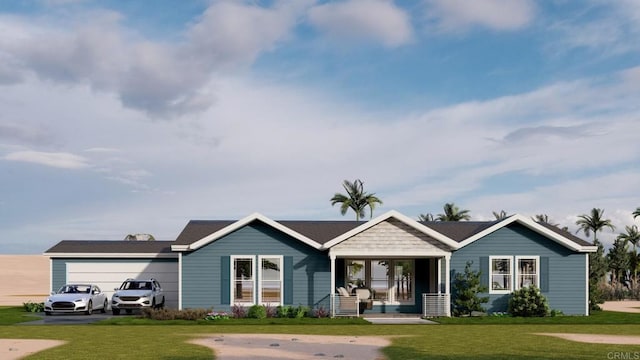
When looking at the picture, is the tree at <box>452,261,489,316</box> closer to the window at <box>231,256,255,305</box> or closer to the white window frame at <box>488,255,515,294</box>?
the white window frame at <box>488,255,515,294</box>

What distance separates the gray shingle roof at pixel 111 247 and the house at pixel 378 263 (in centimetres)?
324

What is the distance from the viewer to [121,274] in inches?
1419

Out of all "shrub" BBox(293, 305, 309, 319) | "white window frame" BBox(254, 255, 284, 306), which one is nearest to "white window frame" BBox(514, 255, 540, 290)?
"shrub" BBox(293, 305, 309, 319)

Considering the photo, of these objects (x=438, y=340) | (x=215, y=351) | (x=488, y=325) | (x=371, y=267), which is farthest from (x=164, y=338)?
(x=371, y=267)

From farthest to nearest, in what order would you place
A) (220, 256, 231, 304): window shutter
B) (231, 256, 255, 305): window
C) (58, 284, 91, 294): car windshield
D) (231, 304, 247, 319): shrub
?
(58, 284, 91, 294): car windshield, (231, 256, 255, 305): window, (220, 256, 231, 304): window shutter, (231, 304, 247, 319): shrub

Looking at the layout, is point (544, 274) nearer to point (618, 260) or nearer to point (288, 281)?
point (288, 281)

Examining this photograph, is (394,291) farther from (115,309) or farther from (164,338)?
(164,338)

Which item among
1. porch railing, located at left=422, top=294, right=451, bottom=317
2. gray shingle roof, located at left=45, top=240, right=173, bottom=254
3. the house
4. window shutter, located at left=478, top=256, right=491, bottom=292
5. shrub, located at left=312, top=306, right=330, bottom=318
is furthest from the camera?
gray shingle roof, located at left=45, top=240, right=173, bottom=254

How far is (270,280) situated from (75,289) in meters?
8.38

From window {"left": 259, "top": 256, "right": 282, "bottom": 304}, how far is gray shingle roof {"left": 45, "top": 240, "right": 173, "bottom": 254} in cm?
640

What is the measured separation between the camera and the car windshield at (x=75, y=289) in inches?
1303

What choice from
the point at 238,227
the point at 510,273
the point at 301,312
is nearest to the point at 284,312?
the point at 301,312

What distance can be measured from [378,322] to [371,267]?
18.6 feet

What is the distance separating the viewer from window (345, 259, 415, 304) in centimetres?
3338
